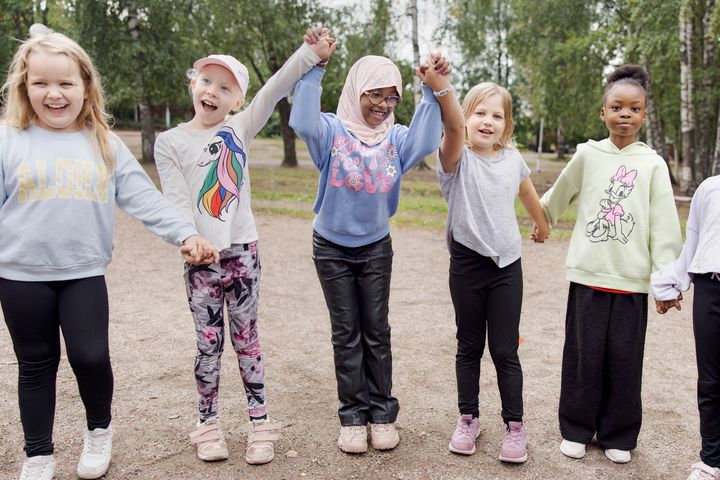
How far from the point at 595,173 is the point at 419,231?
749cm

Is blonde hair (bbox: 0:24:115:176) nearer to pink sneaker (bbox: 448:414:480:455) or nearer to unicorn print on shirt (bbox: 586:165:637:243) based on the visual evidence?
pink sneaker (bbox: 448:414:480:455)

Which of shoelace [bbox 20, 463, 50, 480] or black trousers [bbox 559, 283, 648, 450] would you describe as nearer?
shoelace [bbox 20, 463, 50, 480]

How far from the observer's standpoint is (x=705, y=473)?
2.96 metres

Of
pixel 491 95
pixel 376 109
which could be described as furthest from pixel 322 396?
pixel 491 95

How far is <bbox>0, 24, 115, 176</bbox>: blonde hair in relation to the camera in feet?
9.04

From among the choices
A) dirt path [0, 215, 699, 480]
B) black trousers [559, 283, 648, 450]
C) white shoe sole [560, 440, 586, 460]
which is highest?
black trousers [559, 283, 648, 450]

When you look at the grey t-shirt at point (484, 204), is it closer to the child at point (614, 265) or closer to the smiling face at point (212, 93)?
the child at point (614, 265)

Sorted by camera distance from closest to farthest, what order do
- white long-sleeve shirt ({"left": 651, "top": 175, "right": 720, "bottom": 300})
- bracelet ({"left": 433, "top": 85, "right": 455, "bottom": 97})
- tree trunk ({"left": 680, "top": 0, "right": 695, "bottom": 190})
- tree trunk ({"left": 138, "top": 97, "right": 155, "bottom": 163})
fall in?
1. white long-sleeve shirt ({"left": 651, "top": 175, "right": 720, "bottom": 300})
2. bracelet ({"left": 433, "top": 85, "right": 455, "bottom": 97})
3. tree trunk ({"left": 680, "top": 0, "right": 695, "bottom": 190})
4. tree trunk ({"left": 138, "top": 97, "right": 155, "bottom": 163})

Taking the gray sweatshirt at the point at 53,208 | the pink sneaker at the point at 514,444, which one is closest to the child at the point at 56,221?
the gray sweatshirt at the point at 53,208

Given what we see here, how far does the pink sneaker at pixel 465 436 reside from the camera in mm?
3277

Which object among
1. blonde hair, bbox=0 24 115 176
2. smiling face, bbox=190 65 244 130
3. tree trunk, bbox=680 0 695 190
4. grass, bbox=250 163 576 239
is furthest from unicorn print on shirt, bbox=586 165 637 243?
tree trunk, bbox=680 0 695 190

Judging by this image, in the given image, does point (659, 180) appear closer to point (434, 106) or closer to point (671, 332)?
point (434, 106)

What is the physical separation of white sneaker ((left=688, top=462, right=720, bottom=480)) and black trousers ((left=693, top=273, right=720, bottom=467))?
21 mm

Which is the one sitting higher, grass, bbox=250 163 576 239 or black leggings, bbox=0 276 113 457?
black leggings, bbox=0 276 113 457
